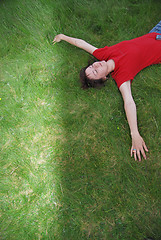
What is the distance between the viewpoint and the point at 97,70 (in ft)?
6.77

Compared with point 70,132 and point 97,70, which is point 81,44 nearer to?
point 97,70

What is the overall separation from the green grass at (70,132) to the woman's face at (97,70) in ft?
0.57

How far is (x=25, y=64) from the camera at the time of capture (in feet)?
8.19

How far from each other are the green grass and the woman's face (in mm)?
173

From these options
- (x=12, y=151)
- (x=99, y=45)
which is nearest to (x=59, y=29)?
(x=99, y=45)

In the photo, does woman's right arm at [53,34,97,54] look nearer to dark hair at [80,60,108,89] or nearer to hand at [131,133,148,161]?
dark hair at [80,60,108,89]

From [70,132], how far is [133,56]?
1317 mm

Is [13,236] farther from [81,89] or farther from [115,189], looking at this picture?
[81,89]

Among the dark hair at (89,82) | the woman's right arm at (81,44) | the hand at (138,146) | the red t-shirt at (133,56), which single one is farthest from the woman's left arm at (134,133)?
the woman's right arm at (81,44)

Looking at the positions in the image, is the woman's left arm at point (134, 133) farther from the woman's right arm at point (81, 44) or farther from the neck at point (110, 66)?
the woman's right arm at point (81, 44)

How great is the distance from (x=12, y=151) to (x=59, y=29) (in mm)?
2106

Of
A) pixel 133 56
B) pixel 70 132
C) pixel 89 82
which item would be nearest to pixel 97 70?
pixel 89 82

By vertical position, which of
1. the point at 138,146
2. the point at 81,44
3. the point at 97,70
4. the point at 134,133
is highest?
the point at 81,44

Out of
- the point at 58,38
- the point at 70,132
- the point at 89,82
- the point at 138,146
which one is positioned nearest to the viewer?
the point at 138,146
